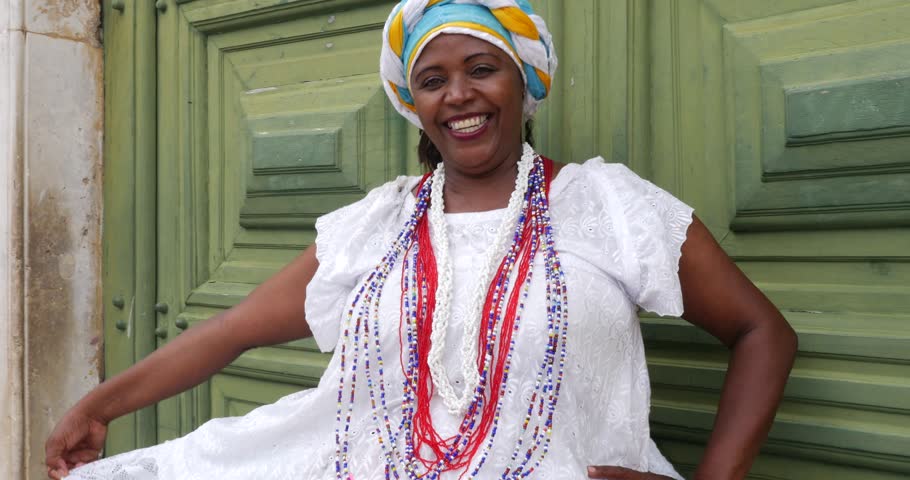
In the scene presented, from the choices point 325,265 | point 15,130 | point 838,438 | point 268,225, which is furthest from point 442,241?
point 15,130

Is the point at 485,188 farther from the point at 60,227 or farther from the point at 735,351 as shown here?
the point at 60,227

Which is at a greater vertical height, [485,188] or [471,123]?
[471,123]

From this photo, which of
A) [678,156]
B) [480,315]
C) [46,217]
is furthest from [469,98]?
[46,217]

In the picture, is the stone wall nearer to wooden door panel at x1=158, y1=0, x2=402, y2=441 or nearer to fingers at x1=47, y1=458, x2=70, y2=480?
wooden door panel at x1=158, y1=0, x2=402, y2=441

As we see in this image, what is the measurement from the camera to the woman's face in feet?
4.50

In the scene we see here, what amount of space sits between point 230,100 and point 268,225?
1.27 feet

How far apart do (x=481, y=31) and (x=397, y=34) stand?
0.56 ft

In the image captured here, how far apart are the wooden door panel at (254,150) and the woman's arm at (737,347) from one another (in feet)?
2.97

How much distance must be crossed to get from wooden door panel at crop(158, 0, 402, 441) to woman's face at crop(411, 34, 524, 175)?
0.57 m

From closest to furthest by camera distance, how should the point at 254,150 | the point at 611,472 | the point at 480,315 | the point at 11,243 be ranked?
the point at 611,472
the point at 480,315
the point at 254,150
the point at 11,243

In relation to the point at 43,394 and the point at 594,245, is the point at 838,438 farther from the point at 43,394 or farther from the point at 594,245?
the point at 43,394

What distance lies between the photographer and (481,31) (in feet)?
4.42

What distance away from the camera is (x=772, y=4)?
1.50m

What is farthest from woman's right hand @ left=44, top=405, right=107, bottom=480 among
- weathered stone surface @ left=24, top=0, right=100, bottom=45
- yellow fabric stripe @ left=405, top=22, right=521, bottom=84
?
weathered stone surface @ left=24, top=0, right=100, bottom=45
